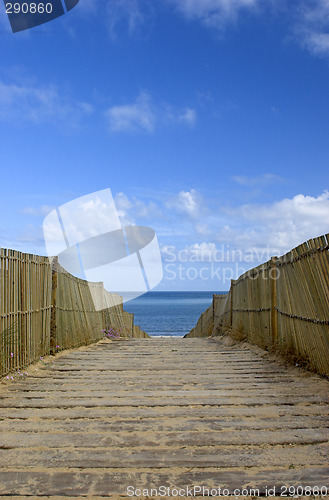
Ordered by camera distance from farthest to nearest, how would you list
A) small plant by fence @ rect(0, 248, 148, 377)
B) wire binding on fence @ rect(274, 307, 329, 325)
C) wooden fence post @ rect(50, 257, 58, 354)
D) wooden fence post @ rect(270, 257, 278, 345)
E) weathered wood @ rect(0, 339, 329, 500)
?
1. wooden fence post @ rect(270, 257, 278, 345)
2. wooden fence post @ rect(50, 257, 58, 354)
3. small plant by fence @ rect(0, 248, 148, 377)
4. wire binding on fence @ rect(274, 307, 329, 325)
5. weathered wood @ rect(0, 339, 329, 500)

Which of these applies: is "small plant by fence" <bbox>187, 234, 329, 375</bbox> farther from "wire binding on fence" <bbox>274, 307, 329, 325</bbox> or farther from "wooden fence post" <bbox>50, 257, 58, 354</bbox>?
"wooden fence post" <bbox>50, 257, 58, 354</bbox>

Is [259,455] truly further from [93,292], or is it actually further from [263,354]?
[93,292]

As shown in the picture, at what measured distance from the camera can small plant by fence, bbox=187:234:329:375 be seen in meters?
5.12

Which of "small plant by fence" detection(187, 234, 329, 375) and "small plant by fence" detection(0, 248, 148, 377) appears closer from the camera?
"small plant by fence" detection(187, 234, 329, 375)

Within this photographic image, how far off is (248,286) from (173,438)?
6.56 m

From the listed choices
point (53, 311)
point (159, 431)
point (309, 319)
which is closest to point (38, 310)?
point (53, 311)

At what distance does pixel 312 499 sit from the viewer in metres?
2.32

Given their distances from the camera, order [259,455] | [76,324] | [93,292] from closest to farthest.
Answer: [259,455], [76,324], [93,292]

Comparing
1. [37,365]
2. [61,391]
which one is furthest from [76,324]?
[61,391]

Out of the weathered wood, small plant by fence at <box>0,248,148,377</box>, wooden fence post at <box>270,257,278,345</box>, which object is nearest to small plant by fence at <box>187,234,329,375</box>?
wooden fence post at <box>270,257,278,345</box>

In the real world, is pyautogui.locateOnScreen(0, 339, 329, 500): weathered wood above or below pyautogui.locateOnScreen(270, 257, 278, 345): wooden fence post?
below

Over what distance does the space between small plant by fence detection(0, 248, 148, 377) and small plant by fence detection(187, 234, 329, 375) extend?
369 cm

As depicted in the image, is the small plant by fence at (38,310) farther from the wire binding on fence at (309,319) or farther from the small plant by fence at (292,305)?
the wire binding on fence at (309,319)

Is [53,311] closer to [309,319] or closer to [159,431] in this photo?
[309,319]
